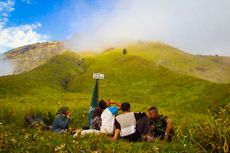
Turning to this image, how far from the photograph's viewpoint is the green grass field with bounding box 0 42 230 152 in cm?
941

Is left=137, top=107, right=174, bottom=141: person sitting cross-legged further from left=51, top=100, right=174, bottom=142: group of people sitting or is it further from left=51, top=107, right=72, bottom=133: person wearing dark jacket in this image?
left=51, top=107, right=72, bottom=133: person wearing dark jacket

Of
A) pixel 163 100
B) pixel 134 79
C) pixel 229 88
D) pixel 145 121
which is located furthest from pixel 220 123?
pixel 134 79

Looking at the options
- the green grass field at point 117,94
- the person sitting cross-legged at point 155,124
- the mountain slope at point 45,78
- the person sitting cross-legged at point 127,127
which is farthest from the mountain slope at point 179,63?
the person sitting cross-legged at point 127,127

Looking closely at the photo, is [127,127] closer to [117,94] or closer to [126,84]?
[117,94]

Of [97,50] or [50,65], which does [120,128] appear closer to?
[50,65]

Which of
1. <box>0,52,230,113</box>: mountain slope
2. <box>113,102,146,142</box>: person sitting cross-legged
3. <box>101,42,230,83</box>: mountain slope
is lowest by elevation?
<box>113,102,146,142</box>: person sitting cross-legged

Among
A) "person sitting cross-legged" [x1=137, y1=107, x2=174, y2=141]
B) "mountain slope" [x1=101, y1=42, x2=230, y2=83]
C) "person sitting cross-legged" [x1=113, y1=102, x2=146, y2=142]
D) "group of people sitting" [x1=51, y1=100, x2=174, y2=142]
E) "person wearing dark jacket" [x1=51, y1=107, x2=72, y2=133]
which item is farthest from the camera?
"mountain slope" [x1=101, y1=42, x2=230, y2=83]

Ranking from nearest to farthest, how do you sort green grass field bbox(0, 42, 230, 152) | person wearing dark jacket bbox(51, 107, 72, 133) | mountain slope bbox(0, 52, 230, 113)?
green grass field bbox(0, 42, 230, 152)
person wearing dark jacket bbox(51, 107, 72, 133)
mountain slope bbox(0, 52, 230, 113)

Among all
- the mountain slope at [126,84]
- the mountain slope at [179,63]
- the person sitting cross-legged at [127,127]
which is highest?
the mountain slope at [179,63]

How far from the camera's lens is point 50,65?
136250mm

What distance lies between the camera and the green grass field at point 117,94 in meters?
9.41

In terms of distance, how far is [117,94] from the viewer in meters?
98.2

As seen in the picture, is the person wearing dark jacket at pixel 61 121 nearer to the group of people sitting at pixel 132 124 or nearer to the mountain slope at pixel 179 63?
the group of people sitting at pixel 132 124

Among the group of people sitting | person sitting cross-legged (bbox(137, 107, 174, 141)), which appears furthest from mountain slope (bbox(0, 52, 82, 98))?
person sitting cross-legged (bbox(137, 107, 174, 141))
